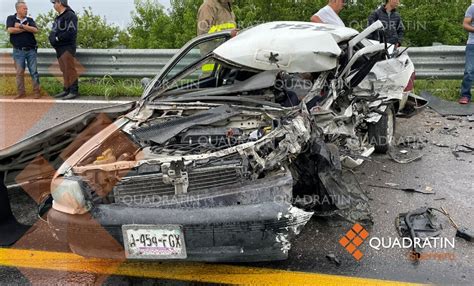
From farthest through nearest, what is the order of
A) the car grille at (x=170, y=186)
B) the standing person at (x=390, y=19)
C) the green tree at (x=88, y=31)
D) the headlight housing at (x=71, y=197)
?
the green tree at (x=88, y=31) < the standing person at (x=390, y=19) < the car grille at (x=170, y=186) < the headlight housing at (x=71, y=197)

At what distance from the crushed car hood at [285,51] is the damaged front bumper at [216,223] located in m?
1.33

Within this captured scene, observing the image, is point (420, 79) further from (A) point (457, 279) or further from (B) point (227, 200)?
(B) point (227, 200)

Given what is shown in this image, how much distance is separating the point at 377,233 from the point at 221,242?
1.35 meters

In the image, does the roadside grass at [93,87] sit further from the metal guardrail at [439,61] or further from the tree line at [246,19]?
the tree line at [246,19]

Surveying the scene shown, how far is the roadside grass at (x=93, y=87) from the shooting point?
7660mm

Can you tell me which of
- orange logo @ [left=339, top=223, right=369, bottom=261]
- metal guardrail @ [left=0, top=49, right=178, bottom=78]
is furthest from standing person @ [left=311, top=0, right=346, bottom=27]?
orange logo @ [left=339, top=223, right=369, bottom=261]

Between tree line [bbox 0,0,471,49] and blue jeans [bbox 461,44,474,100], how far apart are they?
A: 24.1ft

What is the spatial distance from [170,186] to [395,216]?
1.80m

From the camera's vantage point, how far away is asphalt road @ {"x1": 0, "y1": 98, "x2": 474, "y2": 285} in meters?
2.94

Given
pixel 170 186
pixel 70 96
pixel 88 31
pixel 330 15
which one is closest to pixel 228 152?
pixel 170 186

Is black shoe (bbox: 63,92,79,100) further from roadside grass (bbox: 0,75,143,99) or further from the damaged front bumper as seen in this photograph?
the damaged front bumper

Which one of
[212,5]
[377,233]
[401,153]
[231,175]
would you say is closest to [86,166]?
[231,175]

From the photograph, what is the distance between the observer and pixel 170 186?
2791mm

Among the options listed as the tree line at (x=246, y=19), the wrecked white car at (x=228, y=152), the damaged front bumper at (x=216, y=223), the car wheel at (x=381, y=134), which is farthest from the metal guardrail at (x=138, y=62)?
the tree line at (x=246, y=19)
